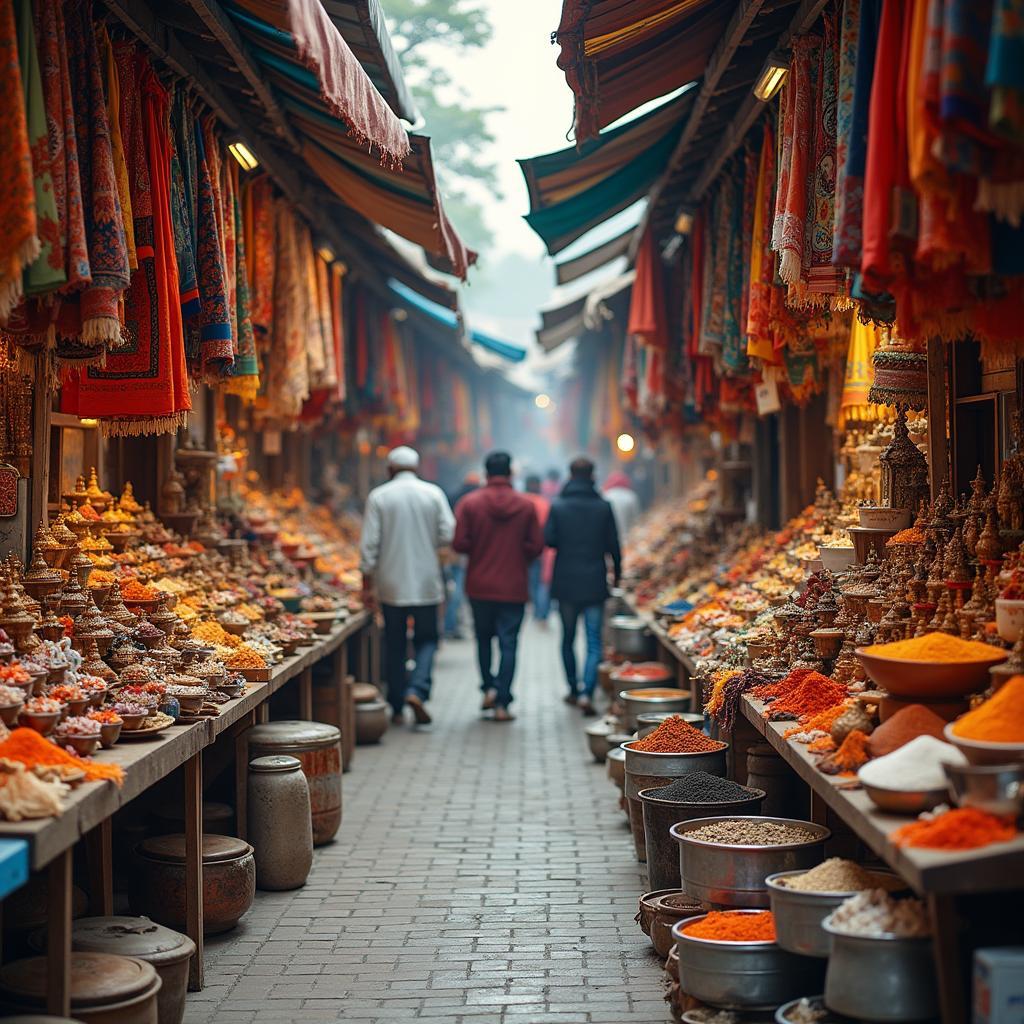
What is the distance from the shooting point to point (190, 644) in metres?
5.57

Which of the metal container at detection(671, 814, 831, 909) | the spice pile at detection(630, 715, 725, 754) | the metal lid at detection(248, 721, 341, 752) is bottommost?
the metal container at detection(671, 814, 831, 909)

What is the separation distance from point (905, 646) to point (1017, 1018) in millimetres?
1204

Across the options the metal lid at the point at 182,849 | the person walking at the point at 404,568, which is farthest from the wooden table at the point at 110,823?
the person walking at the point at 404,568

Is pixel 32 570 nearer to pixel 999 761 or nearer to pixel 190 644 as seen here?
pixel 190 644

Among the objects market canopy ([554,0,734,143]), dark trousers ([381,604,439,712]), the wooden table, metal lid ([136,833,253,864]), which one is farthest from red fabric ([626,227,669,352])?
metal lid ([136,833,253,864])

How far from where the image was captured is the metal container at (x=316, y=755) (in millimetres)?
6211

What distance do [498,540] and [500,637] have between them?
2.49ft

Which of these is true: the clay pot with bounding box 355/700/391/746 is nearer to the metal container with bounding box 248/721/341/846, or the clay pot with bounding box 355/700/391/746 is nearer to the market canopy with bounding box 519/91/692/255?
the metal container with bounding box 248/721/341/846

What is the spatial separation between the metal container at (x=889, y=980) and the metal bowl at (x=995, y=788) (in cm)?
45

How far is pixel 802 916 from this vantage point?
11.8 feet

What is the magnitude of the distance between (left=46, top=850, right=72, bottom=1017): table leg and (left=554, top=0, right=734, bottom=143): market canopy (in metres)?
3.61

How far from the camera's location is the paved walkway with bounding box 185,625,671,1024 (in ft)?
14.5

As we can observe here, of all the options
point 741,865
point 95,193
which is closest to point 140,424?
point 95,193

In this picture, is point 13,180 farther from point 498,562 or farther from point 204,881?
point 498,562
